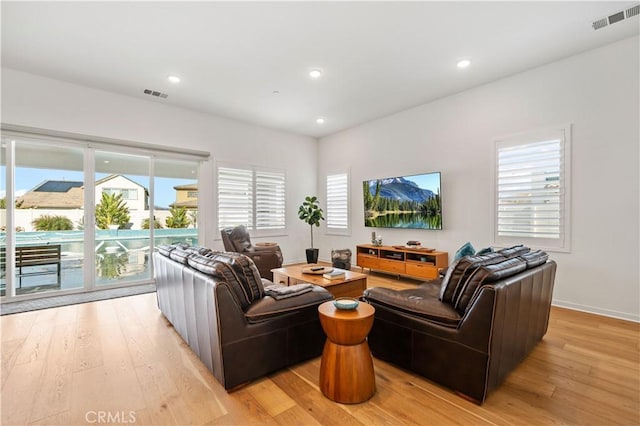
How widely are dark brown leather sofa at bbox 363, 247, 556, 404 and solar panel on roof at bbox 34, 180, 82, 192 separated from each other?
467 centimetres

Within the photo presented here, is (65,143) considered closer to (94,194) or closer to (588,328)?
(94,194)

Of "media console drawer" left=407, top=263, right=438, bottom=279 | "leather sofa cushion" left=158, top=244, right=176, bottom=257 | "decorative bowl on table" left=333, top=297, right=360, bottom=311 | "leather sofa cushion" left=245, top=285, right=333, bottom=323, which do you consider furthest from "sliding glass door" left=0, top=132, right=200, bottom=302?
"decorative bowl on table" left=333, top=297, right=360, bottom=311

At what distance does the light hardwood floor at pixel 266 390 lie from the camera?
1.68 meters

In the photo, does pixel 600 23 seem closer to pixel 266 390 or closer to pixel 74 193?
pixel 266 390

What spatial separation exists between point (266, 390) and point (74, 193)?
4357 millimetres

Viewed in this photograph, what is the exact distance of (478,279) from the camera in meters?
1.83

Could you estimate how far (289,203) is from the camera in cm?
673

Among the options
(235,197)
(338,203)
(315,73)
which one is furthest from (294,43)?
(338,203)

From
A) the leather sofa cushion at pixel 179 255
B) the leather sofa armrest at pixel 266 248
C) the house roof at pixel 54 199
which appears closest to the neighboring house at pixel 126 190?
the house roof at pixel 54 199

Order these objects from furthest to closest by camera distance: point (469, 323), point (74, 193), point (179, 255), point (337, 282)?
point (74, 193), point (337, 282), point (179, 255), point (469, 323)

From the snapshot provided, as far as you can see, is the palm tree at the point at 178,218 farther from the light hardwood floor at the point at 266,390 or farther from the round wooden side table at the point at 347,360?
the round wooden side table at the point at 347,360

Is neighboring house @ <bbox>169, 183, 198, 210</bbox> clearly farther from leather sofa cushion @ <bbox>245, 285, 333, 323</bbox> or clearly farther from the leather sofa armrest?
leather sofa cushion @ <bbox>245, 285, 333, 323</bbox>

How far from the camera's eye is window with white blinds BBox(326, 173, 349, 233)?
6488mm

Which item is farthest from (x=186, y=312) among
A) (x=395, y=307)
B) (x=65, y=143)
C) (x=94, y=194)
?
(x=65, y=143)
